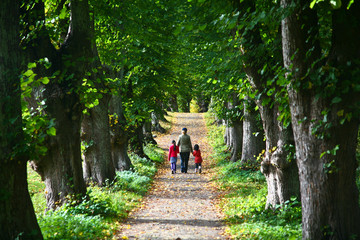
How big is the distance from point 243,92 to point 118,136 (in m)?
7.85

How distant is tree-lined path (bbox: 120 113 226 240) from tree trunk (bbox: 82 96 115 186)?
1.80 meters

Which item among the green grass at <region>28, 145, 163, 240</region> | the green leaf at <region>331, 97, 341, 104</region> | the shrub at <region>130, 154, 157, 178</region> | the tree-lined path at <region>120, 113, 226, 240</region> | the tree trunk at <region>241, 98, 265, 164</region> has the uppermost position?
the green leaf at <region>331, 97, 341, 104</region>

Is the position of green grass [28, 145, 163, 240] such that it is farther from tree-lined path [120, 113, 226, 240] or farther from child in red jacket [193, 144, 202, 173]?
child in red jacket [193, 144, 202, 173]

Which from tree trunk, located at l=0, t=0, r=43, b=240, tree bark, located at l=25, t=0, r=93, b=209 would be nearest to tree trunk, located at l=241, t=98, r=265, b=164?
tree bark, located at l=25, t=0, r=93, b=209

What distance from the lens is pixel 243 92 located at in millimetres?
8922

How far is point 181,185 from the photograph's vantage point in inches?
566

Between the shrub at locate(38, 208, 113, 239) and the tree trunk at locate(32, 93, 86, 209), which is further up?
the tree trunk at locate(32, 93, 86, 209)

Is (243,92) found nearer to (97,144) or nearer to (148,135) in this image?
(97,144)

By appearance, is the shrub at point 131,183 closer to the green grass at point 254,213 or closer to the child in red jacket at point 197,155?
the green grass at point 254,213

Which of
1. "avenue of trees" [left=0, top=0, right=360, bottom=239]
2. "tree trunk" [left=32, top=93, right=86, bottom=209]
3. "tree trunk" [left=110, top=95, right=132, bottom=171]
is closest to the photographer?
"avenue of trees" [left=0, top=0, right=360, bottom=239]

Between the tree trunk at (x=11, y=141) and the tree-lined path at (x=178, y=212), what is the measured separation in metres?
2.77

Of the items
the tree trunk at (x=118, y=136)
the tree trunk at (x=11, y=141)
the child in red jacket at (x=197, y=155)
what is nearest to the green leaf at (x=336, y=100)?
the tree trunk at (x=11, y=141)

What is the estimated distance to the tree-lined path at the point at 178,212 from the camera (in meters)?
7.64

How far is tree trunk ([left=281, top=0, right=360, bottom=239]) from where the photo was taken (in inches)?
178
